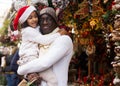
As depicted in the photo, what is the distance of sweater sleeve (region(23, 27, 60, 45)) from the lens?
4.98 meters

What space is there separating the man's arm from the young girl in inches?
2.8

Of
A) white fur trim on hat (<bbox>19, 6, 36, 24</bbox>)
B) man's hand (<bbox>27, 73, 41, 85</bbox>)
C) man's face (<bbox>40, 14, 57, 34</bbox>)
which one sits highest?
white fur trim on hat (<bbox>19, 6, 36, 24</bbox>)

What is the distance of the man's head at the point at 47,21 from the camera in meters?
5.04

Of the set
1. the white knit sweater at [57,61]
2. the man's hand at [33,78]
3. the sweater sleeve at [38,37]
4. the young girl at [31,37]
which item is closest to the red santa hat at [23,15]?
the young girl at [31,37]

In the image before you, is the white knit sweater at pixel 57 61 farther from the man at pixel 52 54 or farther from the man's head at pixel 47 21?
the man's head at pixel 47 21

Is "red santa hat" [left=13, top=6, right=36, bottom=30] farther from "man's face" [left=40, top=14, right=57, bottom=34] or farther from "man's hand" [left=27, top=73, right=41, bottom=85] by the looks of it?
"man's hand" [left=27, top=73, right=41, bottom=85]

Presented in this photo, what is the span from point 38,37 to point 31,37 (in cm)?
8

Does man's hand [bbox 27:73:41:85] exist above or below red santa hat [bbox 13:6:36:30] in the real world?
below

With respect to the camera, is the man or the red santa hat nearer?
the man

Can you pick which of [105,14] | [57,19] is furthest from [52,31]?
[105,14]

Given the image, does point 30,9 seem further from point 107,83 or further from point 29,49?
point 107,83

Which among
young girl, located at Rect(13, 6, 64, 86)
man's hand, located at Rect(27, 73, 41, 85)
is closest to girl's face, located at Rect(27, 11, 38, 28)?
young girl, located at Rect(13, 6, 64, 86)

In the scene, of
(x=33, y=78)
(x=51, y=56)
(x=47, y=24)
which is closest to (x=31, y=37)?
(x=47, y=24)

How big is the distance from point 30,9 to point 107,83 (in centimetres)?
523
